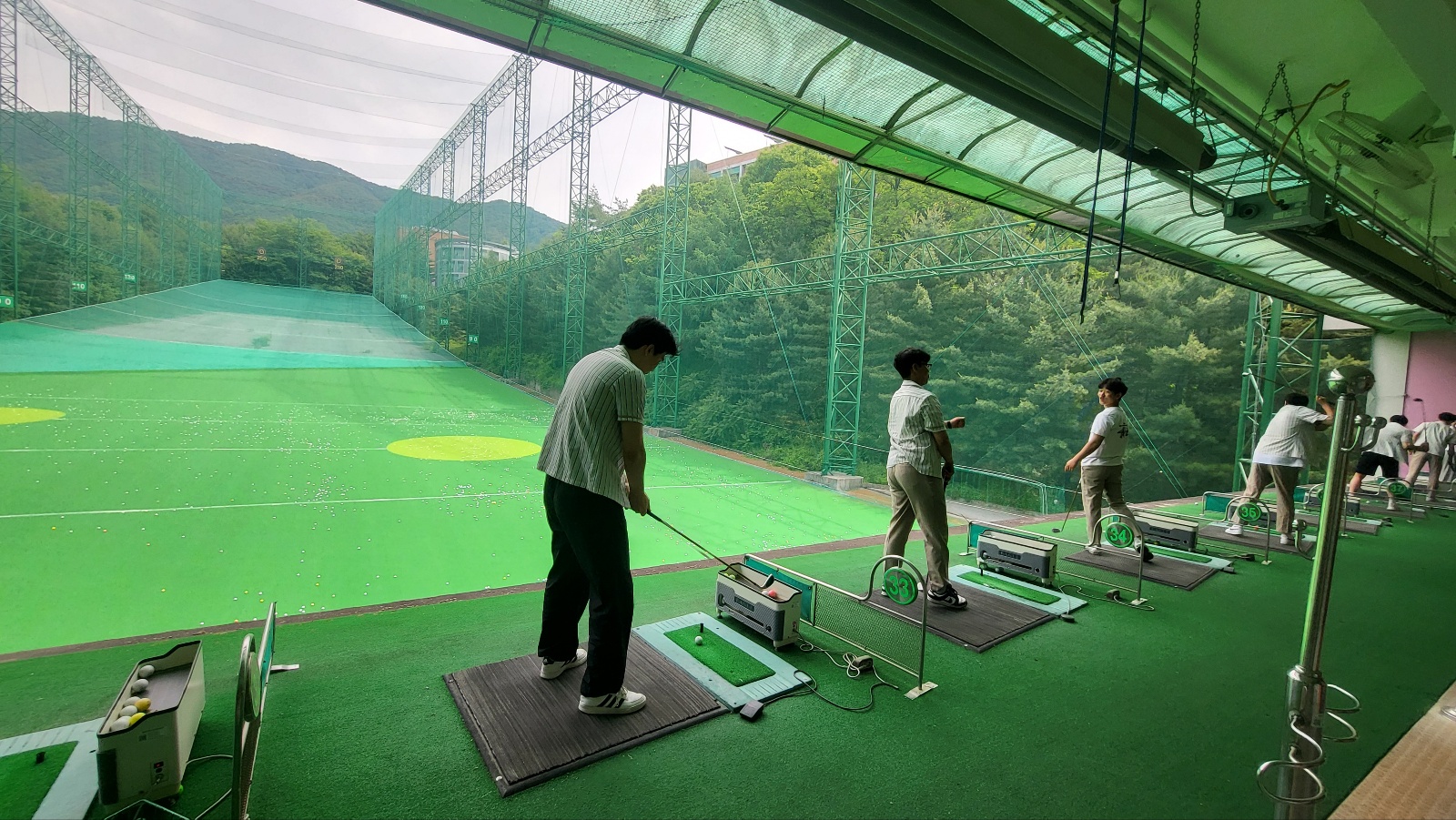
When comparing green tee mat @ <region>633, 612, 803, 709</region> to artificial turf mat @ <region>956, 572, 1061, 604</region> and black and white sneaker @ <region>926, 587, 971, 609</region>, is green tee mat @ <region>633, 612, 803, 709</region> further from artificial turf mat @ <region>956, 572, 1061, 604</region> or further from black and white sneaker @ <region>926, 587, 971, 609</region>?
artificial turf mat @ <region>956, 572, 1061, 604</region>

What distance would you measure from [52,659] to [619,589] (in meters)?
2.34

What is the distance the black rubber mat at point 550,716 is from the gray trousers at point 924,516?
1375mm

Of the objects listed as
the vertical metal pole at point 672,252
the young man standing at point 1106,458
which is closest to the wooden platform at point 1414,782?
the young man standing at point 1106,458

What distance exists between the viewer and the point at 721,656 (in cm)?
256

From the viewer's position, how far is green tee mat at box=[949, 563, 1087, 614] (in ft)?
11.1

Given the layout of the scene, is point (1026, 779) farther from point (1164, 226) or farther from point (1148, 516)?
point (1164, 226)

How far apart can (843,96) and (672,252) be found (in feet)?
36.4

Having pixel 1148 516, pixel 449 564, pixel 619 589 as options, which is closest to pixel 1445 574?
pixel 1148 516

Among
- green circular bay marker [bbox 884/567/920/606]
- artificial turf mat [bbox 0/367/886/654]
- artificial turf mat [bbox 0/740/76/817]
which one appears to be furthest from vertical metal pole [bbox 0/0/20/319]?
green circular bay marker [bbox 884/567/920/606]

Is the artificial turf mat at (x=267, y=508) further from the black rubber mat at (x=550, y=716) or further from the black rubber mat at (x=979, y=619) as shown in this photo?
the black rubber mat at (x=979, y=619)

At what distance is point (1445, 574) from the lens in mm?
4504

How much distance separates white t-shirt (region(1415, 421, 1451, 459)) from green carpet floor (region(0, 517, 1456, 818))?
6.80m

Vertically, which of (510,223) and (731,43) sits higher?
(510,223)

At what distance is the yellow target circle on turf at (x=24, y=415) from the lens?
552 centimetres
